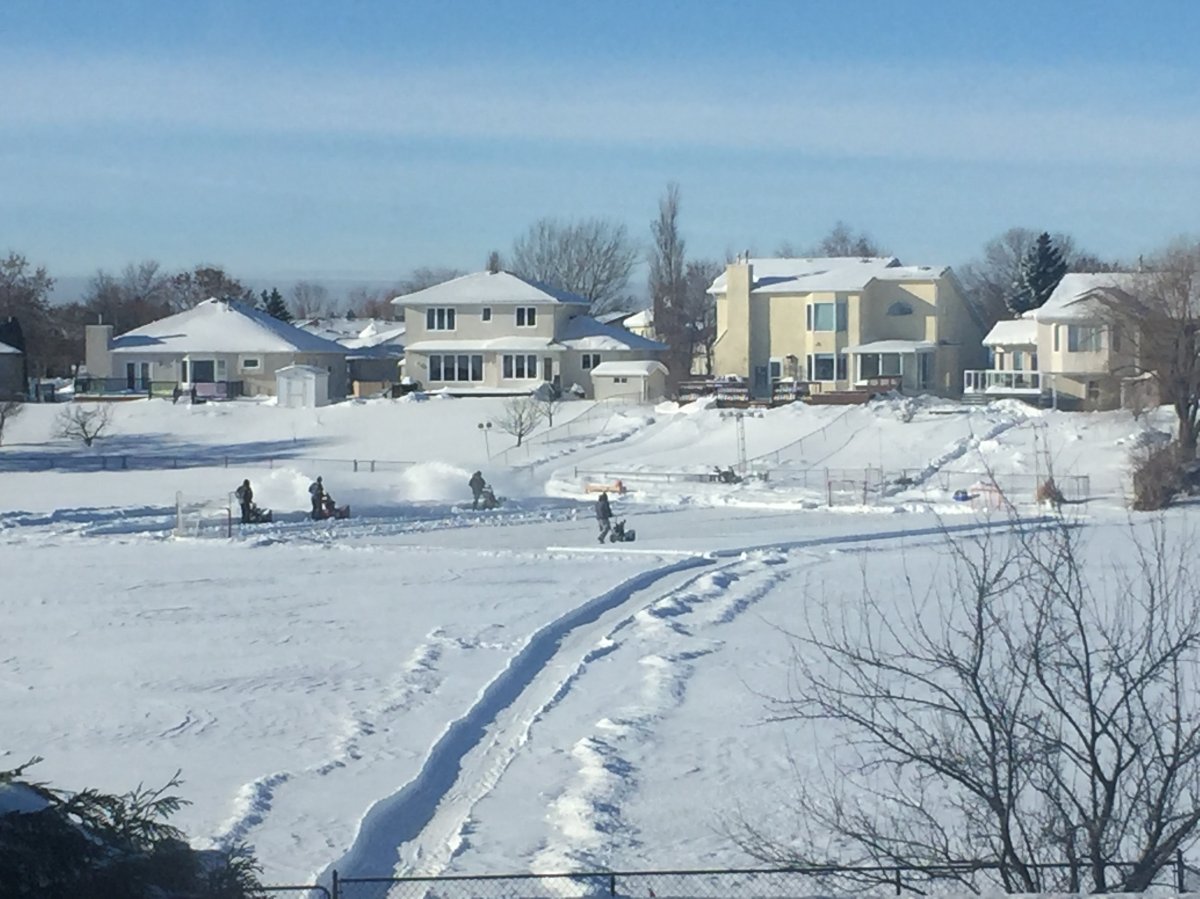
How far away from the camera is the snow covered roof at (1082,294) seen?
5497 centimetres

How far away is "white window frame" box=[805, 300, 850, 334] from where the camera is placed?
71.7m

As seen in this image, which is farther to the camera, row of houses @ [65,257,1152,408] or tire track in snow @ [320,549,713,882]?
row of houses @ [65,257,1152,408]

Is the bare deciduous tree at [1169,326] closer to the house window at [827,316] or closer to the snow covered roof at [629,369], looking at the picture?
the house window at [827,316]

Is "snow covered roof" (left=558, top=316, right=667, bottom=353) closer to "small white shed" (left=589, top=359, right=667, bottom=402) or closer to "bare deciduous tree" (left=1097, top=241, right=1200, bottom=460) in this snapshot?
"small white shed" (left=589, top=359, right=667, bottom=402)

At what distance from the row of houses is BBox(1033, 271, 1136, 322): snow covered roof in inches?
159

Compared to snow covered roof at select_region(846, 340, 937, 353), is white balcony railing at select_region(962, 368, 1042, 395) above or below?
below

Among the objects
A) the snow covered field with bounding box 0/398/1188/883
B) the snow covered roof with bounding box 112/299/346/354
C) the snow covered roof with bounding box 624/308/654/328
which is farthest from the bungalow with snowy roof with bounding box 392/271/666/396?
the snow covered roof with bounding box 624/308/654/328

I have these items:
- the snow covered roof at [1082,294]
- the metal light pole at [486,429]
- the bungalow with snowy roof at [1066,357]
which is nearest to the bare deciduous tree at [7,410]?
the metal light pole at [486,429]

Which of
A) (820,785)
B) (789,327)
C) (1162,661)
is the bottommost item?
(820,785)

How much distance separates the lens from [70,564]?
32.9 metres

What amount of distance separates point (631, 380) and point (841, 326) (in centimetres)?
996

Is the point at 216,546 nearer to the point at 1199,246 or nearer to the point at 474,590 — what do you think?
the point at 474,590

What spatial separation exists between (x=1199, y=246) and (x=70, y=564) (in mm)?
38144

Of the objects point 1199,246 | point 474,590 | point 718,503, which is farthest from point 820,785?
point 1199,246
